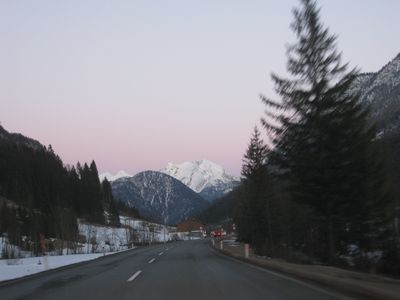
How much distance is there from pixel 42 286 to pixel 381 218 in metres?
19.3

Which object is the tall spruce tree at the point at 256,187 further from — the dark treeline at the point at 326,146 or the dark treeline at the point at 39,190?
the dark treeline at the point at 39,190

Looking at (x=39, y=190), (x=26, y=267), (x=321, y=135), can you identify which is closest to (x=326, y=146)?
(x=321, y=135)

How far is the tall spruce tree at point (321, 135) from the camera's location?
24.6 metres

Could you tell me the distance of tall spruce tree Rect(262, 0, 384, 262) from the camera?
80.7 ft

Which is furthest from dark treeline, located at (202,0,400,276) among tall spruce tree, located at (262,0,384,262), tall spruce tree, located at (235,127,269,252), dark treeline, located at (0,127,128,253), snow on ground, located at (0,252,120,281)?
dark treeline, located at (0,127,128,253)

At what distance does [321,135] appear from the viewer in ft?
81.5

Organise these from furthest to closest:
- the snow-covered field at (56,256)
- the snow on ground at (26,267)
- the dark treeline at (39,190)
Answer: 1. the dark treeline at (39,190)
2. the snow-covered field at (56,256)
3. the snow on ground at (26,267)

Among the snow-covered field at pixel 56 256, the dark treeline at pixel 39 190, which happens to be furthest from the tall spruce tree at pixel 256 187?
the dark treeline at pixel 39 190

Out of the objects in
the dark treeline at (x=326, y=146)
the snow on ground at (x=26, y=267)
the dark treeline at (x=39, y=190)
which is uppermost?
the dark treeline at (x=39, y=190)

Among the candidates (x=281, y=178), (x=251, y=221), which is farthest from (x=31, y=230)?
(x=281, y=178)

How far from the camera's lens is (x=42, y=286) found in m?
16.1

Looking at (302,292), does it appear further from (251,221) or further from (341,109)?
(251,221)

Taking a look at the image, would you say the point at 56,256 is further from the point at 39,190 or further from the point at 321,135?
the point at 39,190

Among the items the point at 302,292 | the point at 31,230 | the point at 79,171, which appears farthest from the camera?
the point at 79,171
